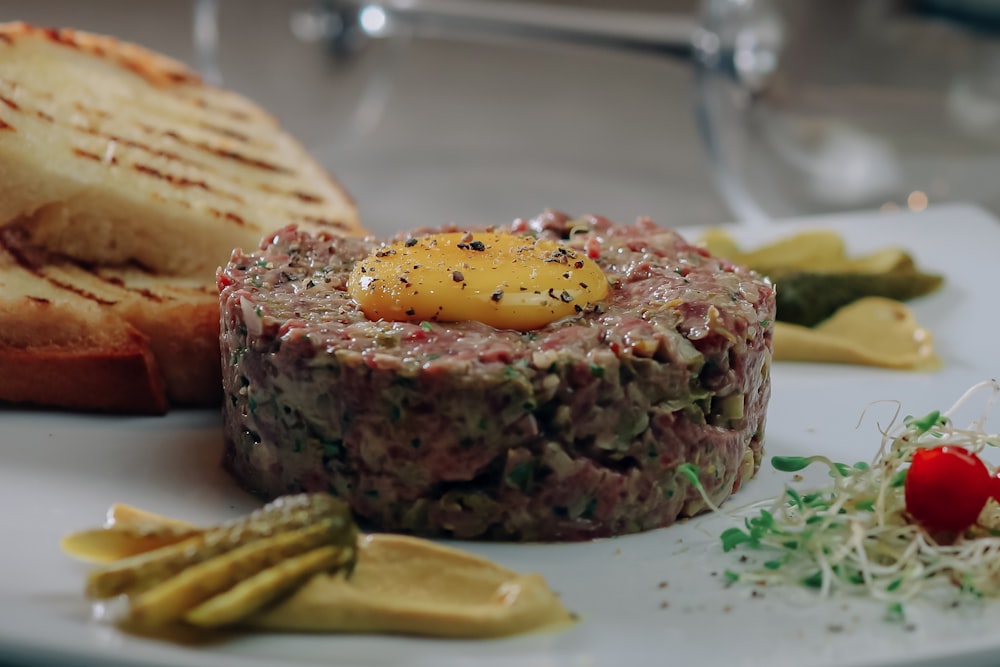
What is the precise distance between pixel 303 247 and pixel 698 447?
122 cm

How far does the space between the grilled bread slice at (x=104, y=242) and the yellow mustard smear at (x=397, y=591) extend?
0.92 m

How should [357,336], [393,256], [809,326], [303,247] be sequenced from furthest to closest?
[809,326]
[303,247]
[393,256]
[357,336]

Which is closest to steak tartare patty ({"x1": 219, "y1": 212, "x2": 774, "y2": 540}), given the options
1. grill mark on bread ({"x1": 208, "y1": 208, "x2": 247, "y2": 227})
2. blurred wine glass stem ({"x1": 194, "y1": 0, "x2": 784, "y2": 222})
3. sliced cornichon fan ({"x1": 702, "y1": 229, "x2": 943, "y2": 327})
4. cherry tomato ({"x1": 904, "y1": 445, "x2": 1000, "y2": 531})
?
cherry tomato ({"x1": 904, "y1": 445, "x2": 1000, "y2": 531})

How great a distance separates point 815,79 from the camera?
275 inches

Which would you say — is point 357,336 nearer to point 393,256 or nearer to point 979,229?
point 393,256

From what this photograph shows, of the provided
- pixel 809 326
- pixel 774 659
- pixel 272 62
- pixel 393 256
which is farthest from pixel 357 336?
pixel 272 62

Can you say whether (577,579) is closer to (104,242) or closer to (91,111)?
(104,242)

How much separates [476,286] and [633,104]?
7.09 m

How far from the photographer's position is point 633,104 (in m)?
9.81

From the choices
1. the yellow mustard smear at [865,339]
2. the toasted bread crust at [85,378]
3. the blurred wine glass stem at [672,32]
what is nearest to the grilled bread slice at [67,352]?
the toasted bread crust at [85,378]

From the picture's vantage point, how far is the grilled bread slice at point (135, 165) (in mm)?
3727

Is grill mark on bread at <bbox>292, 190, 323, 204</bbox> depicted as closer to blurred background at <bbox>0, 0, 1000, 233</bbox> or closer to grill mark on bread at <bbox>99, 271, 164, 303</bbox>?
grill mark on bread at <bbox>99, 271, 164, 303</bbox>

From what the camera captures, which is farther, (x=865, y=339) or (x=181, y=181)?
(x=865, y=339)

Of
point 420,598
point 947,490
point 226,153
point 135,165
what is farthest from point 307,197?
point 947,490
